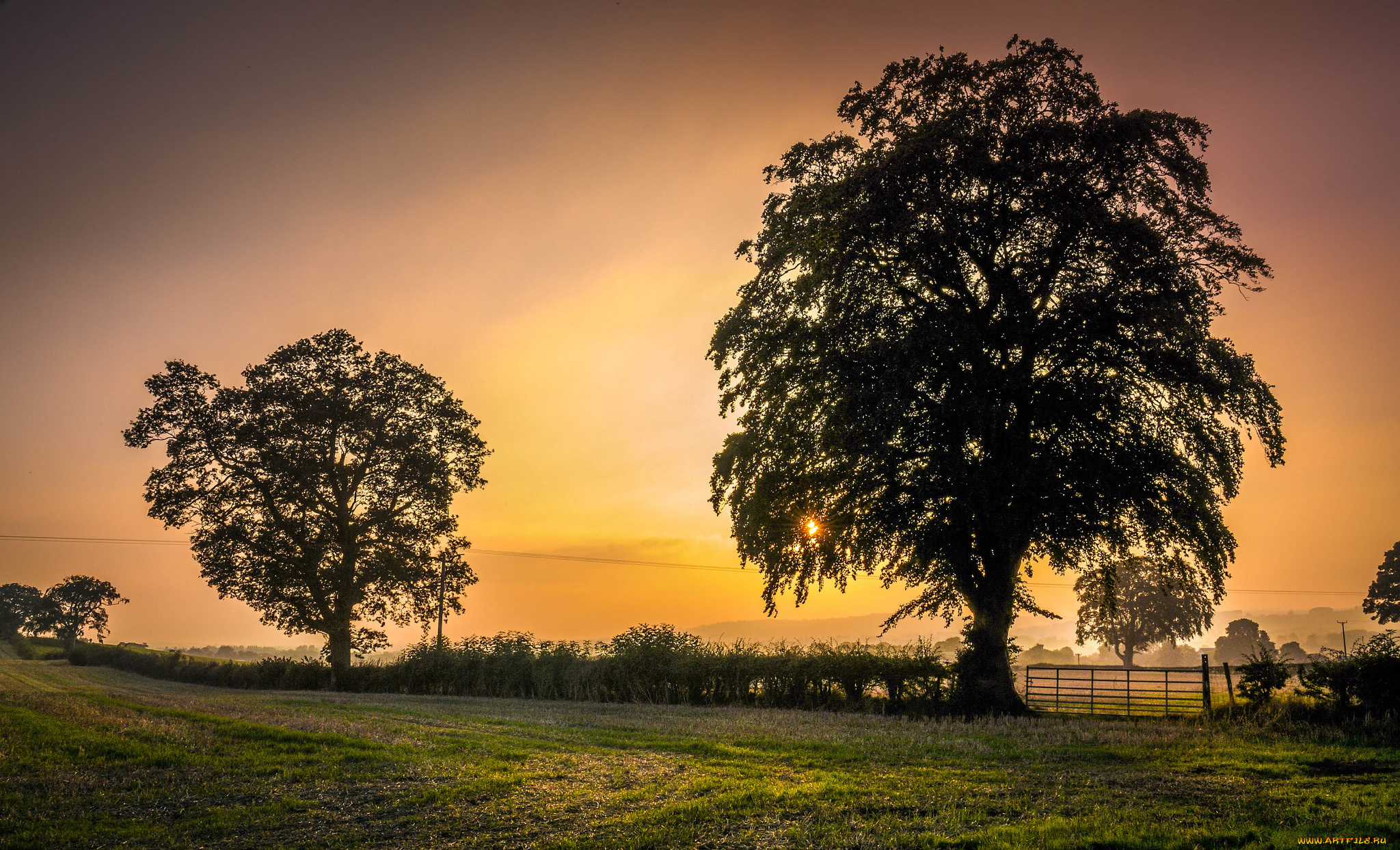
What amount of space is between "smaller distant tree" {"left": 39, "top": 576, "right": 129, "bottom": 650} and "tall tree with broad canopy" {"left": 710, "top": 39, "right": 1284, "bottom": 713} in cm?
10069

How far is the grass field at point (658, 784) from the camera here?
7039 millimetres

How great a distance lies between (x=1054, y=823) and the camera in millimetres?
7332

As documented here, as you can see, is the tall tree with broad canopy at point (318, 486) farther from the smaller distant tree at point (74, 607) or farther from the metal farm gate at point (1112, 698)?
the smaller distant tree at point (74, 607)

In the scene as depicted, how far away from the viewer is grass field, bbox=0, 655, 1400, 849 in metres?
7.04

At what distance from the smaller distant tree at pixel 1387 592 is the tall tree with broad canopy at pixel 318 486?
80.5m

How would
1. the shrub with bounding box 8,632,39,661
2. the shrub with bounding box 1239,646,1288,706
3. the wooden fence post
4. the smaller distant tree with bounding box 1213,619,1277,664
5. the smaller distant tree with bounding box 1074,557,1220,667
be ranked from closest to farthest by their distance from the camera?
the shrub with bounding box 1239,646,1288,706 < the wooden fence post < the shrub with bounding box 8,632,39,661 < the smaller distant tree with bounding box 1074,557,1220,667 < the smaller distant tree with bounding box 1213,619,1277,664

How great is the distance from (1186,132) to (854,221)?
9.78m

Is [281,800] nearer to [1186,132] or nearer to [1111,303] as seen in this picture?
[1111,303]

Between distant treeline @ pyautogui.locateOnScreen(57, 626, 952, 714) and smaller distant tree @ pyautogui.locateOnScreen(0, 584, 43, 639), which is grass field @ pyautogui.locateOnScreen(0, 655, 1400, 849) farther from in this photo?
smaller distant tree @ pyautogui.locateOnScreen(0, 584, 43, 639)

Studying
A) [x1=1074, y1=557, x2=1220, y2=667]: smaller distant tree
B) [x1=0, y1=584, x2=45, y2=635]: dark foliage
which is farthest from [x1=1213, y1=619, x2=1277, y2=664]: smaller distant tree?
[x1=0, y1=584, x2=45, y2=635]: dark foliage

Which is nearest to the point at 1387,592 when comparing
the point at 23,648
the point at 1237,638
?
the point at 1237,638

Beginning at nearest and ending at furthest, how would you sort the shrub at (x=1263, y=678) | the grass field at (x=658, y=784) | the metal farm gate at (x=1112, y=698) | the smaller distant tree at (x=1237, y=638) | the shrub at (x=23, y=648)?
the grass field at (x=658, y=784) → the shrub at (x=1263, y=678) → the metal farm gate at (x=1112, y=698) → the shrub at (x=23, y=648) → the smaller distant tree at (x=1237, y=638)

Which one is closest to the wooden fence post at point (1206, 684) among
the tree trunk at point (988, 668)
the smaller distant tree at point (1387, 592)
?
the tree trunk at point (988, 668)

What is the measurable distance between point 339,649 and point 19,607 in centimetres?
9593
